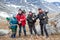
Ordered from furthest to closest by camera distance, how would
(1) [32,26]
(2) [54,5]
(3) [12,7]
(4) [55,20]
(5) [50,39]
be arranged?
(3) [12,7]
(2) [54,5]
(4) [55,20]
(1) [32,26]
(5) [50,39]

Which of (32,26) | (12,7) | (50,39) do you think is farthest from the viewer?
(12,7)

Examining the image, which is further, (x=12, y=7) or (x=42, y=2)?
(x=12, y=7)

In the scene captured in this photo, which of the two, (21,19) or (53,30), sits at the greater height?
(21,19)

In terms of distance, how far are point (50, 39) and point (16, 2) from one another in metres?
11.2

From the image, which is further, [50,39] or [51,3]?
[51,3]

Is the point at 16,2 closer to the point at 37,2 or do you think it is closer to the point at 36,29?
the point at 37,2

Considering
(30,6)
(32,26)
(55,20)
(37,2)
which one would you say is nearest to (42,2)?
(37,2)

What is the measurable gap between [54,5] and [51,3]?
0.55 m

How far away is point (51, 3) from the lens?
1980 cm

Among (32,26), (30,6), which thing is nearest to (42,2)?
(30,6)

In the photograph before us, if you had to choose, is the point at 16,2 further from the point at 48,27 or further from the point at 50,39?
the point at 50,39

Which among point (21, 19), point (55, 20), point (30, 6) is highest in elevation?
point (21, 19)

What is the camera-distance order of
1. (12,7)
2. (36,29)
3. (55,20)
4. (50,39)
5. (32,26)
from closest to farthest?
(50,39), (32,26), (36,29), (55,20), (12,7)

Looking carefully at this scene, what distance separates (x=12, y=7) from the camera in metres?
20.9
